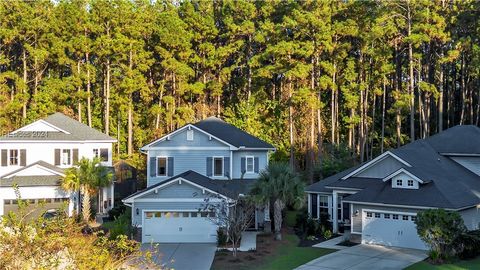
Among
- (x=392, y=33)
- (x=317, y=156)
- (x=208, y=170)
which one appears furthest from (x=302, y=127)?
(x=208, y=170)

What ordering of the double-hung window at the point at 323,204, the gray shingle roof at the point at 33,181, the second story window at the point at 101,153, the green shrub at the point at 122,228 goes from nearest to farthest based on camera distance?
the green shrub at the point at 122,228 → the double-hung window at the point at 323,204 → the gray shingle roof at the point at 33,181 → the second story window at the point at 101,153

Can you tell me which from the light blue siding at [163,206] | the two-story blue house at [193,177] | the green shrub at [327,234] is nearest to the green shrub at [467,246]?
the green shrub at [327,234]

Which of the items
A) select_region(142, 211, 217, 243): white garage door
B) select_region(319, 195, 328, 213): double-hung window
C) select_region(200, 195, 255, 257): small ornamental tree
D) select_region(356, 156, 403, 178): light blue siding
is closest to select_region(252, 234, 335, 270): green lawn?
select_region(200, 195, 255, 257): small ornamental tree

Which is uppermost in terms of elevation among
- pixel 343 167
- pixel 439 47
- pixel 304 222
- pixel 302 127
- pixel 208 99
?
pixel 439 47

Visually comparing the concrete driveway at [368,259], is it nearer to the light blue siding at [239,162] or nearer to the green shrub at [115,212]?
the light blue siding at [239,162]

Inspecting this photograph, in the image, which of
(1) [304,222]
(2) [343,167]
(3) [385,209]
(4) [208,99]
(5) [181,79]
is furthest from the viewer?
(4) [208,99]

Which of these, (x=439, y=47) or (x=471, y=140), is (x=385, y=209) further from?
(x=439, y=47)

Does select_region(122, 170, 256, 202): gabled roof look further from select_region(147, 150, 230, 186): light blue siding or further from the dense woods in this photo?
the dense woods

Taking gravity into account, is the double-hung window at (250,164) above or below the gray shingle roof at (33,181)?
above
